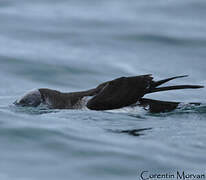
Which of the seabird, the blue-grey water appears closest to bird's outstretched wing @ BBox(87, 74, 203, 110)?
the seabird

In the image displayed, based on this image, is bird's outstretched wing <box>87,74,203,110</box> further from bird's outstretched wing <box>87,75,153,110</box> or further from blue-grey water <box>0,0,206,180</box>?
blue-grey water <box>0,0,206,180</box>

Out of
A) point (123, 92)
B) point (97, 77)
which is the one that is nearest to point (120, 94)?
point (123, 92)

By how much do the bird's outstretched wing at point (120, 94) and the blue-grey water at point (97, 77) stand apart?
13 cm

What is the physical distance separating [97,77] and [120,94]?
9.86 ft

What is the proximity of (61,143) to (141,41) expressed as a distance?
21.7 ft

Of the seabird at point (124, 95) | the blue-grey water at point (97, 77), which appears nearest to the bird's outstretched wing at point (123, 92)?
the seabird at point (124, 95)

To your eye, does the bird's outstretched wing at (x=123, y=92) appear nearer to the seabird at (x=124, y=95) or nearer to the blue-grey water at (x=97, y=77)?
the seabird at (x=124, y=95)

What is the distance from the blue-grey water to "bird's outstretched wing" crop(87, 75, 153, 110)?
13 cm

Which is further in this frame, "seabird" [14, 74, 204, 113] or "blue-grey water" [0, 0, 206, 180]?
"seabird" [14, 74, 204, 113]

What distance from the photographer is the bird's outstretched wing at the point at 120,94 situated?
8.60m

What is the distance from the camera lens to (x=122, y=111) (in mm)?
8617

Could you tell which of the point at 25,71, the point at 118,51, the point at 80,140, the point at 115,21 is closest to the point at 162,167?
the point at 80,140

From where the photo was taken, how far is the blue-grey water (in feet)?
20.8

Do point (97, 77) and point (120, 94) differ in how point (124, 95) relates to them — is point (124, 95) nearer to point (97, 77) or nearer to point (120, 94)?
point (120, 94)
